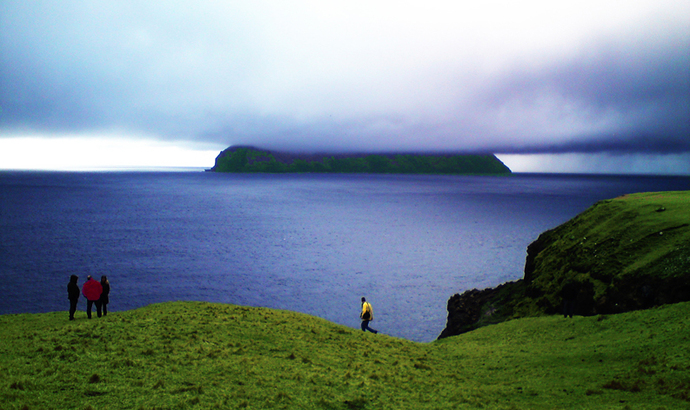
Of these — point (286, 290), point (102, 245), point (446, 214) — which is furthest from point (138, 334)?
point (446, 214)

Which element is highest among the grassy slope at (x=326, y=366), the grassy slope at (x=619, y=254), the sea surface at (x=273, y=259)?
the grassy slope at (x=619, y=254)

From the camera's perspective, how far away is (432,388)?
14125 mm

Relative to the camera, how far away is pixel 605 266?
23547 millimetres

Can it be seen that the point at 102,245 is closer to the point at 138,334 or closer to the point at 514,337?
the point at 138,334

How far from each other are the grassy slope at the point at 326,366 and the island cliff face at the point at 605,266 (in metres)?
2.60

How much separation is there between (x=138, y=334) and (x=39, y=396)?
6061 mm

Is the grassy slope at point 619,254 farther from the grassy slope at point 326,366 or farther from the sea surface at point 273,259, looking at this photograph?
the sea surface at point 273,259

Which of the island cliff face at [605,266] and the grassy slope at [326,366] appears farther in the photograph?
the island cliff face at [605,266]

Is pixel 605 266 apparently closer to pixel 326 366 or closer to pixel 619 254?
pixel 619 254

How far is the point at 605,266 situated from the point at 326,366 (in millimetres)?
19070

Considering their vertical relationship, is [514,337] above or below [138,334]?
below

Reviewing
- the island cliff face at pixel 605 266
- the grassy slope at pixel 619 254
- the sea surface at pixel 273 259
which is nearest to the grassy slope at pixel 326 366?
the island cliff face at pixel 605 266

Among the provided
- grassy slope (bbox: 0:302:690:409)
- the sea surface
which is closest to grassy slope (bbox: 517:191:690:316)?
grassy slope (bbox: 0:302:690:409)

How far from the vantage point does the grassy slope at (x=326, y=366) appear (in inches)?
453
